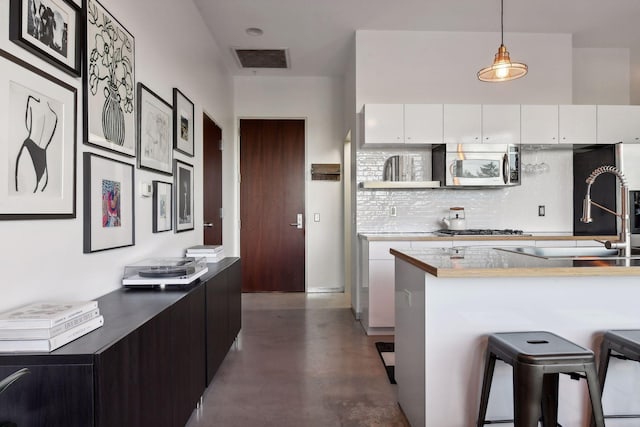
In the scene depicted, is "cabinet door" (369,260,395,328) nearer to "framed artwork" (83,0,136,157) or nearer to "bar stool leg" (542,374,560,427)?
"bar stool leg" (542,374,560,427)

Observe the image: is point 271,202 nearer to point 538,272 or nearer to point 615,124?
point 615,124

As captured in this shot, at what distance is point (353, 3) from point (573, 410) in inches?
135

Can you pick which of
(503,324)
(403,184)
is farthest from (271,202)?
(503,324)

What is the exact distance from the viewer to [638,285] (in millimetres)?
1813

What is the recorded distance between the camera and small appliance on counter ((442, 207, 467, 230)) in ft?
13.5

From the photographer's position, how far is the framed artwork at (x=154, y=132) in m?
2.44

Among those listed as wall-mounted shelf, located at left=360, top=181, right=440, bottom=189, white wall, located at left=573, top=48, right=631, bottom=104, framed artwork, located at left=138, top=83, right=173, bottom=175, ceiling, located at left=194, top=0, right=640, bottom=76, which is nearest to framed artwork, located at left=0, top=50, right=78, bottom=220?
framed artwork, located at left=138, top=83, right=173, bottom=175

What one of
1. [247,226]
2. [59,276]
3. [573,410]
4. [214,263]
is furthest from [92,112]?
[247,226]

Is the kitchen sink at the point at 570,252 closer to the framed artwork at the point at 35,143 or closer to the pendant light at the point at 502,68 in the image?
the pendant light at the point at 502,68

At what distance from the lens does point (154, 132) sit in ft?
8.67

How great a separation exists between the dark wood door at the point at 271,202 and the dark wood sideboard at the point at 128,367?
3.12m

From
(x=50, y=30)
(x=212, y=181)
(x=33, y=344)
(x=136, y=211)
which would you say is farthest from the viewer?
(x=212, y=181)

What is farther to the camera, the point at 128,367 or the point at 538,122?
the point at 538,122

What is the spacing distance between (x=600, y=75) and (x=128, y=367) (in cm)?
565
